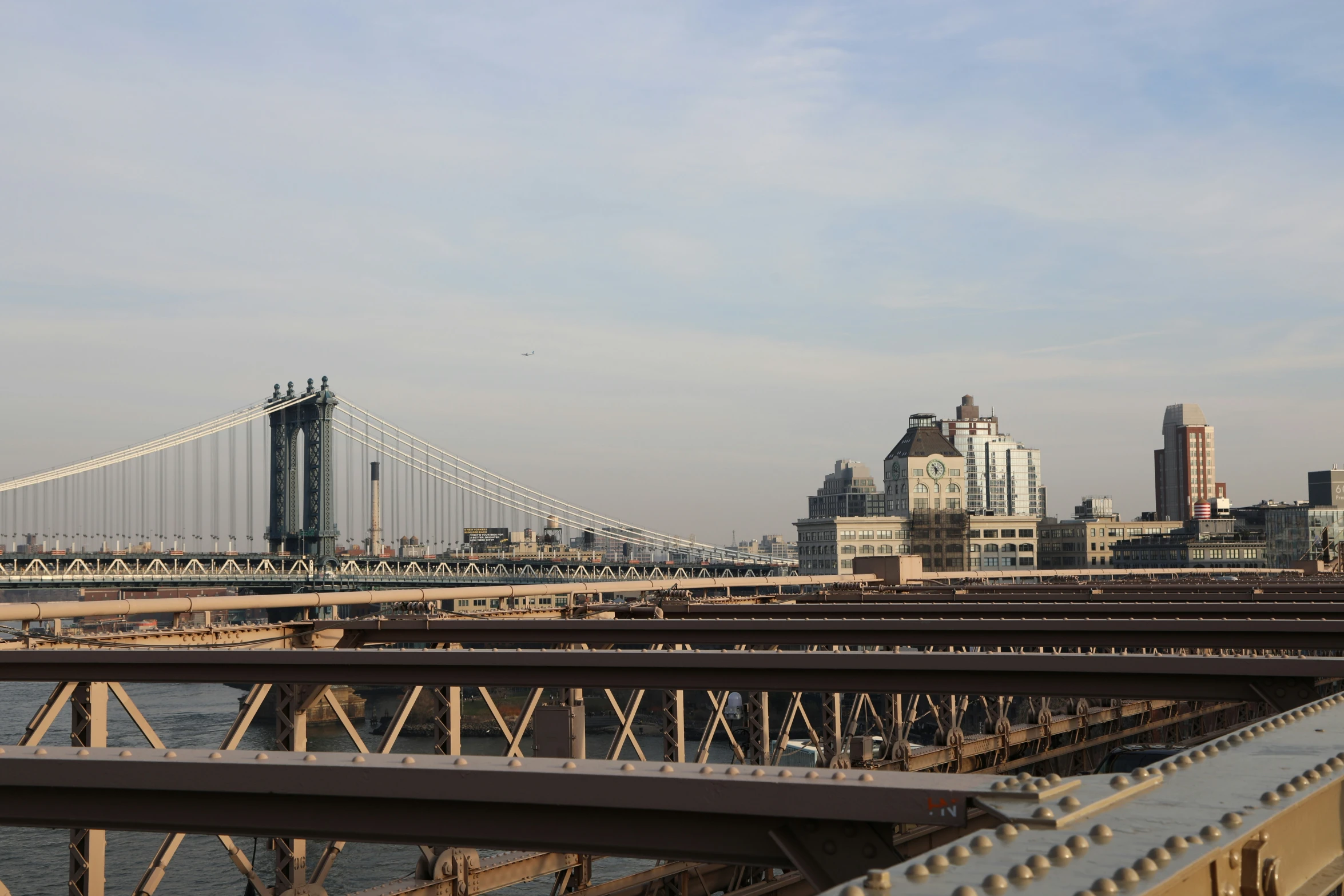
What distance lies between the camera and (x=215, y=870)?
4372 cm

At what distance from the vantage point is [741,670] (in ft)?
40.6

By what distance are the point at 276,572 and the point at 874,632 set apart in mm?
80241

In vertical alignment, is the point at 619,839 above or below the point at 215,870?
above

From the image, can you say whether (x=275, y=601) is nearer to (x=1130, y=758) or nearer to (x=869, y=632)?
(x=869, y=632)

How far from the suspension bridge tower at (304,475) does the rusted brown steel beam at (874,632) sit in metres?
82.9

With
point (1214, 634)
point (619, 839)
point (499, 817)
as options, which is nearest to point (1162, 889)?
point (619, 839)

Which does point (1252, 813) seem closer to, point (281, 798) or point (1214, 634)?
point (281, 798)

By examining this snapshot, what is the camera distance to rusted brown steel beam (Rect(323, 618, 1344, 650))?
1535 cm

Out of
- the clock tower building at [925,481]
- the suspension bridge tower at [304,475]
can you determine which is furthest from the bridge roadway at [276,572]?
the clock tower building at [925,481]

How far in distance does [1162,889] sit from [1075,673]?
27.5 feet

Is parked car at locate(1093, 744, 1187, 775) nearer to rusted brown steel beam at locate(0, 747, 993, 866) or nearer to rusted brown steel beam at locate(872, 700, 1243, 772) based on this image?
rusted brown steel beam at locate(872, 700, 1243, 772)

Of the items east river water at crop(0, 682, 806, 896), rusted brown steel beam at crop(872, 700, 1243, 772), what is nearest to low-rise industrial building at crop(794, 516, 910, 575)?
east river water at crop(0, 682, 806, 896)

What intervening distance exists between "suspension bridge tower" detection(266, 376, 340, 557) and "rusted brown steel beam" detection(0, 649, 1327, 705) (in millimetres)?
87591

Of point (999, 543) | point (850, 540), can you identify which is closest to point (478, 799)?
point (850, 540)
